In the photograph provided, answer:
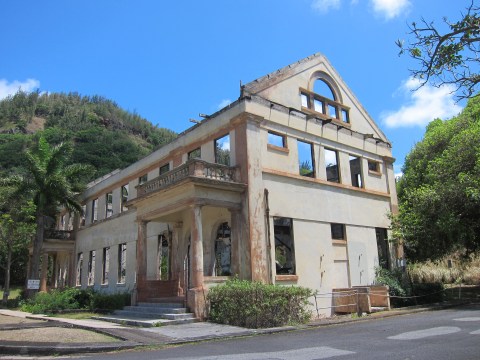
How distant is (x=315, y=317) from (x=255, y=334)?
6074 millimetres

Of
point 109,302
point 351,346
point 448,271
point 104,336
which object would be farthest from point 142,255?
point 448,271

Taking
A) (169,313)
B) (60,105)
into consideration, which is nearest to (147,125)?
(60,105)

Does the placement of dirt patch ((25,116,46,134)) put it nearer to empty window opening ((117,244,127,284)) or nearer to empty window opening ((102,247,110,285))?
empty window opening ((102,247,110,285))

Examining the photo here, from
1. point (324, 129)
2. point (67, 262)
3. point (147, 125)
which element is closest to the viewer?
point (324, 129)

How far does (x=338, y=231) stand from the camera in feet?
63.7

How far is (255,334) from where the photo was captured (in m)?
11.1

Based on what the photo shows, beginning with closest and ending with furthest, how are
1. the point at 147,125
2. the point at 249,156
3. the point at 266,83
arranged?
the point at 249,156
the point at 266,83
the point at 147,125

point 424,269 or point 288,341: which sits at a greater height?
point 424,269

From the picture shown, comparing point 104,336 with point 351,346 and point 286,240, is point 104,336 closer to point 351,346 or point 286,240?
point 351,346

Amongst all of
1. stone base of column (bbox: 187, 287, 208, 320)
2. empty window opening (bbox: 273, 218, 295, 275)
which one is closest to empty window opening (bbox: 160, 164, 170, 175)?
empty window opening (bbox: 273, 218, 295, 275)

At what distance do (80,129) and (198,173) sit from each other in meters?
92.9

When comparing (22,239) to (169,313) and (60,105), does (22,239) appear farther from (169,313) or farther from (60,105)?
(60,105)

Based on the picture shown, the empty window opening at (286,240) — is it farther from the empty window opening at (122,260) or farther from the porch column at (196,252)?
the empty window opening at (122,260)

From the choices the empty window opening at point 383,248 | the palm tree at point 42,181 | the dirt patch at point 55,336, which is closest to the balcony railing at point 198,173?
the dirt patch at point 55,336
